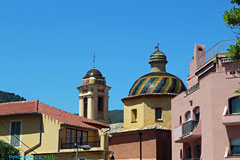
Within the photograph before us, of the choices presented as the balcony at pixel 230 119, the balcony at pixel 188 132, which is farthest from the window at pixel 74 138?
the balcony at pixel 230 119

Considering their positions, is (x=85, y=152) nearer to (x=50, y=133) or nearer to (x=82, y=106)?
(x=50, y=133)

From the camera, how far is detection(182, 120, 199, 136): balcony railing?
3083cm

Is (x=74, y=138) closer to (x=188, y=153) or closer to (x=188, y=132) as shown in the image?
(x=188, y=153)

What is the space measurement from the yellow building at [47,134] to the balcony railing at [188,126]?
5.97m

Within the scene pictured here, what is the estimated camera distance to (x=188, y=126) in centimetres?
3144

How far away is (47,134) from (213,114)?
1345cm

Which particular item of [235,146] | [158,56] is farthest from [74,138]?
[158,56]

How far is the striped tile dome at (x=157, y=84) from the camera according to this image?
4344 centimetres

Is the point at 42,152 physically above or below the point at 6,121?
below

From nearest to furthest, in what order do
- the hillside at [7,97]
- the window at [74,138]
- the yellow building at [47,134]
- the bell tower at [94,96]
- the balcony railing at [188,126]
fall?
the balcony railing at [188,126], the yellow building at [47,134], the window at [74,138], the bell tower at [94,96], the hillside at [7,97]

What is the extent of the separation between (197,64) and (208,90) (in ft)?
18.3

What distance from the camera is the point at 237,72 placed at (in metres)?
28.7

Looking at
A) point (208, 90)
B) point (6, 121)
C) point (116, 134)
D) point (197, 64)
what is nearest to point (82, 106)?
point (116, 134)

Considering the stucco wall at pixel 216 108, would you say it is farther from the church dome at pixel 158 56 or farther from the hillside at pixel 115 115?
the hillside at pixel 115 115
